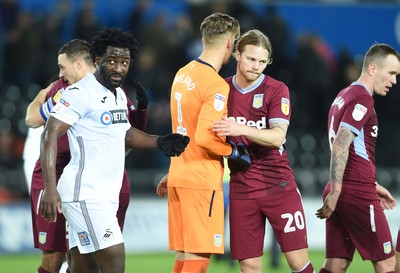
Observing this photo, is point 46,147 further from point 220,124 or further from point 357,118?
point 357,118

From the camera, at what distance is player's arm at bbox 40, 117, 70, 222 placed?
6000 millimetres

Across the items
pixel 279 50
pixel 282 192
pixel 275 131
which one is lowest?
pixel 282 192

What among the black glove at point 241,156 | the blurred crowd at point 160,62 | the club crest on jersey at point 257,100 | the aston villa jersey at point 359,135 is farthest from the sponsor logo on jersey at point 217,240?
the blurred crowd at point 160,62

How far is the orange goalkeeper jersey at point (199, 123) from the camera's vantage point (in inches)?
259

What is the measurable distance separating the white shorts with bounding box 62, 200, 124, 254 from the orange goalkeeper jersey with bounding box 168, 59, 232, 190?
0.73 metres

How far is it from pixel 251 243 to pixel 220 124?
114 cm

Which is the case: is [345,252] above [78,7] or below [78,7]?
below

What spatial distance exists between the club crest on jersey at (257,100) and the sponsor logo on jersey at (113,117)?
1.15 m

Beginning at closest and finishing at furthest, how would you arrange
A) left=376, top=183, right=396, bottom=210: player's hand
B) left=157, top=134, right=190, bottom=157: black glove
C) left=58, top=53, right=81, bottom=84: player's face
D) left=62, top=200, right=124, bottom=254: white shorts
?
left=62, top=200, right=124, bottom=254: white shorts → left=157, top=134, right=190, bottom=157: black glove → left=58, top=53, right=81, bottom=84: player's face → left=376, top=183, right=396, bottom=210: player's hand

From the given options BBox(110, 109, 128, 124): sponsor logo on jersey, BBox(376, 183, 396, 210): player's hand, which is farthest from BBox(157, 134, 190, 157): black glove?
BBox(376, 183, 396, 210): player's hand

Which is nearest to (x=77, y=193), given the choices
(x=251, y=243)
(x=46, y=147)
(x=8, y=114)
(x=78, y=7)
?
(x=46, y=147)

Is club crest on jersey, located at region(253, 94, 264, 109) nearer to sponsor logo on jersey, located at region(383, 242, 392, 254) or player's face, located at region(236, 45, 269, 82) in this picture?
player's face, located at region(236, 45, 269, 82)

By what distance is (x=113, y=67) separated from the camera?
6.38 m

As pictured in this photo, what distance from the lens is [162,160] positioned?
46.5ft
